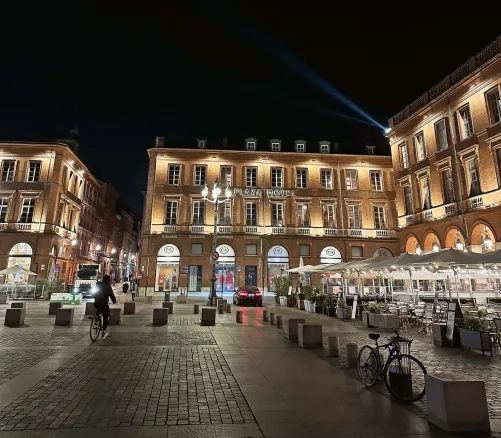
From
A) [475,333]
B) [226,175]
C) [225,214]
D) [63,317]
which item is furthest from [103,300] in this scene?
[226,175]

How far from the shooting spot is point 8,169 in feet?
122

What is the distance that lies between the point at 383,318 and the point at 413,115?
68.6 ft

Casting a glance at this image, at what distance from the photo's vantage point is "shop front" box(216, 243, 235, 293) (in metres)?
36.2

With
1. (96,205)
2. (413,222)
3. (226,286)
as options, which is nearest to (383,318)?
(413,222)

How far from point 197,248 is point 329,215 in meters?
15.1

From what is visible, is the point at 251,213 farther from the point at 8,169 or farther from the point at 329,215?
the point at 8,169

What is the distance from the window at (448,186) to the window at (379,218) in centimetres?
1413

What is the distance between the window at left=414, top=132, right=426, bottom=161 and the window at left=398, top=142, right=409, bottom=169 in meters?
1.21

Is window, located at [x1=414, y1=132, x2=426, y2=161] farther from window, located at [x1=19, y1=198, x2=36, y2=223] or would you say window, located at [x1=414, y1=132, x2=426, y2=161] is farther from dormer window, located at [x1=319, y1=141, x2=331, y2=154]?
window, located at [x1=19, y1=198, x2=36, y2=223]

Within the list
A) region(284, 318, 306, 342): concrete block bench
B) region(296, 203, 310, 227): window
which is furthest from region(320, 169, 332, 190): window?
region(284, 318, 306, 342): concrete block bench

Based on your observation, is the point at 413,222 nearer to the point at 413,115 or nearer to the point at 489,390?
the point at 413,115

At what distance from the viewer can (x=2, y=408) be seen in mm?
4879

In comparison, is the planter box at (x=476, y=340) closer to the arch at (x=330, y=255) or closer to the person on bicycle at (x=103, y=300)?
the person on bicycle at (x=103, y=300)

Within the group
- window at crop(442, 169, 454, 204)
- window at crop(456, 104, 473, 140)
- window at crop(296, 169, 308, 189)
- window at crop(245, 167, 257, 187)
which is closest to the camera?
window at crop(456, 104, 473, 140)
